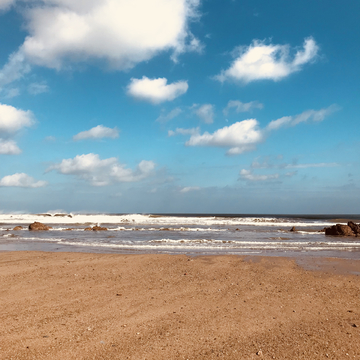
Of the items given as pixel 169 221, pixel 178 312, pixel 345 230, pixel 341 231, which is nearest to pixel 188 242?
pixel 178 312

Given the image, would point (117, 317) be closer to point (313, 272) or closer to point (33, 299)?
point (33, 299)

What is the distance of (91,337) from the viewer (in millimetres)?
4812

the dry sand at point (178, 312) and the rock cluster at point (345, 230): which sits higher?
the dry sand at point (178, 312)

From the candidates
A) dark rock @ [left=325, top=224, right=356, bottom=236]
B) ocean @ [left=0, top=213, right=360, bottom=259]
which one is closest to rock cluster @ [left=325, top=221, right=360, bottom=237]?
dark rock @ [left=325, top=224, right=356, bottom=236]

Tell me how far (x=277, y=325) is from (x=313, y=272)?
5775 millimetres

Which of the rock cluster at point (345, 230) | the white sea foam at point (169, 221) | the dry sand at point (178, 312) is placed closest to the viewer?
the dry sand at point (178, 312)

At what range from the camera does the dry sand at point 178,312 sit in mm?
4453

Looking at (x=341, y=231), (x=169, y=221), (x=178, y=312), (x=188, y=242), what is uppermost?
(x=178, y=312)

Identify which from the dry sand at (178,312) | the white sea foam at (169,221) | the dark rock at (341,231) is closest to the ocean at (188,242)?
the dark rock at (341,231)

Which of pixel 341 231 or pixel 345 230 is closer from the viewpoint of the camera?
pixel 345 230

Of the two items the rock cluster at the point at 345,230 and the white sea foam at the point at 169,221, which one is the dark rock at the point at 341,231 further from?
the white sea foam at the point at 169,221

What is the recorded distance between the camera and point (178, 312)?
6047 mm

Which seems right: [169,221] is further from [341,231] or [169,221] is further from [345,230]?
[345,230]

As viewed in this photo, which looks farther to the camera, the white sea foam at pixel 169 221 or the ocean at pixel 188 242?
the white sea foam at pixel 169 221
